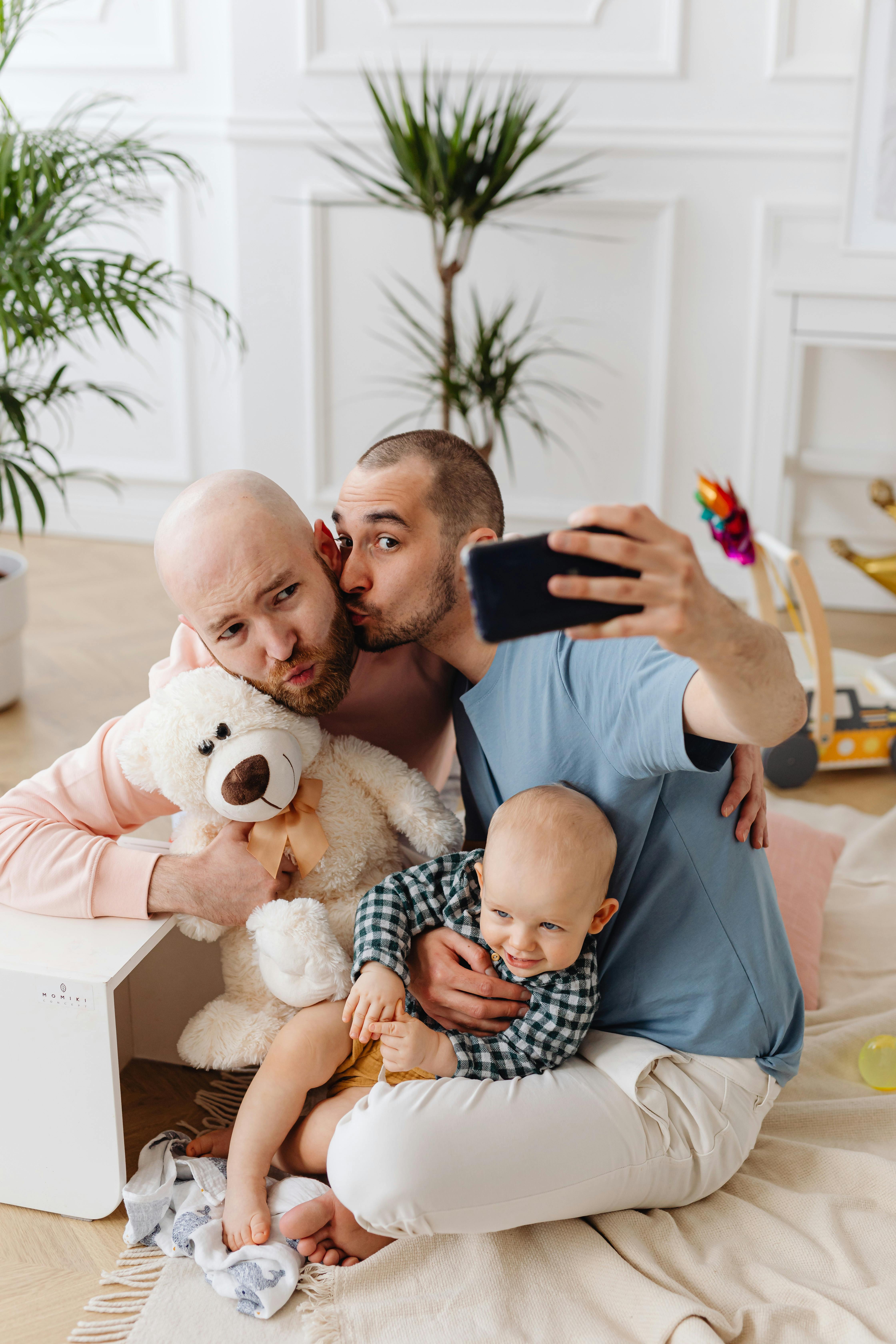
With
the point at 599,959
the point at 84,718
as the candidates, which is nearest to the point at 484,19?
the point at 84,718

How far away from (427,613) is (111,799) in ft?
1.49

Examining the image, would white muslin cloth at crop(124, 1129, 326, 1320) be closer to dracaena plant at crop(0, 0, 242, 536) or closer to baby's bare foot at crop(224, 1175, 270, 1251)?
baby's bare foot at crop(224, 1175, 270, 1251)

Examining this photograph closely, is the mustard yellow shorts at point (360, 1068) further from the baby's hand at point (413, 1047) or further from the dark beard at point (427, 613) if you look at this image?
the dark beard at point (427, 613)

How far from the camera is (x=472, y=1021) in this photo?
1.29 meters

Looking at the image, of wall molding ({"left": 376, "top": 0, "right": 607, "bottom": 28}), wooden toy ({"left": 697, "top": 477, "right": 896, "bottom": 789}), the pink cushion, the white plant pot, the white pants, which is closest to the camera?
the white pants

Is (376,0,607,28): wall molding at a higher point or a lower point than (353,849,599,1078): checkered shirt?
higher

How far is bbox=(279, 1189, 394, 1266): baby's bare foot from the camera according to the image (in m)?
1.25

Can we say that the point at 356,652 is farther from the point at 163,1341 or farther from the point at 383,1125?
the point at 163,1341

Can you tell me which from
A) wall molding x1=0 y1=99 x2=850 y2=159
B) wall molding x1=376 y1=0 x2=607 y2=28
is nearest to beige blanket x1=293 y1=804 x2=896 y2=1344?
wall molding x1=0 y1=99 x2=850 y2=159

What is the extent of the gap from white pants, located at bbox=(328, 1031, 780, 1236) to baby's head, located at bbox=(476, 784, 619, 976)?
0.43 feet

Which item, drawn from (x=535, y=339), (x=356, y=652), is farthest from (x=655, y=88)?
(x=356, y=652)

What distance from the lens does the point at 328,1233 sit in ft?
4.19

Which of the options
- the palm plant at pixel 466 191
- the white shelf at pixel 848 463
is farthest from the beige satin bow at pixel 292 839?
the white shelf at pixel 848 463

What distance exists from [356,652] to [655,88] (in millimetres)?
2496
